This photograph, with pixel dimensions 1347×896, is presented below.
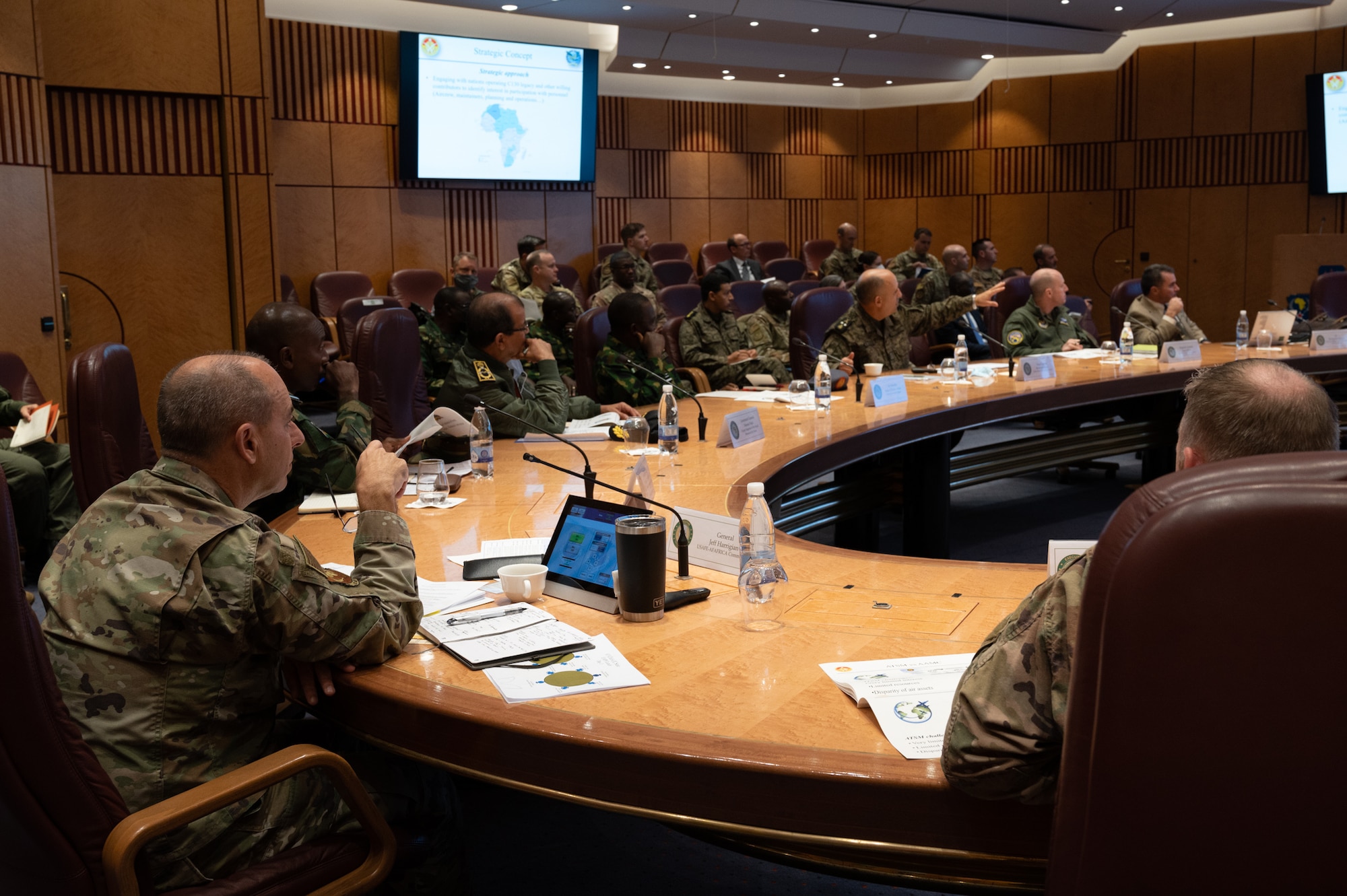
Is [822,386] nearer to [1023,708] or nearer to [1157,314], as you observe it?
[1023,708]

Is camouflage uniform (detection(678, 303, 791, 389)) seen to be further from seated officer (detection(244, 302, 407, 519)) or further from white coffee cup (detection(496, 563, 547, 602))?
white coffee cup (detection(496, 563, 547, 602))

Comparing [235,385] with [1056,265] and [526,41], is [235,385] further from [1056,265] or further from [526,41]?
[1056,265]

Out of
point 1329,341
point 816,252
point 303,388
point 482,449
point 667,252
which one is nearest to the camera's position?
point 303,388

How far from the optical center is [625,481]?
119 inches

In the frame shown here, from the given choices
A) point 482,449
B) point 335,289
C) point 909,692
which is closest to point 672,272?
point 335,289

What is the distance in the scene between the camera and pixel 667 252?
40.0 ft

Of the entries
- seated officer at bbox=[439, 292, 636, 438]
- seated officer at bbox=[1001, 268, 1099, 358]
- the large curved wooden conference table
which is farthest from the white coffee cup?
seated officer at bbox=[1001, 268, 1099, 358]

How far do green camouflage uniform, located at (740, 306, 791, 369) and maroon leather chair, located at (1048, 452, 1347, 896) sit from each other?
18.3ft

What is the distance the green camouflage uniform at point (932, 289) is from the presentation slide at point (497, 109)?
379 cm

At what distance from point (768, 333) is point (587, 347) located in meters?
1.83

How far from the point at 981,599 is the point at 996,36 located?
35.4 ft

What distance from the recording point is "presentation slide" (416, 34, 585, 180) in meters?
10.0

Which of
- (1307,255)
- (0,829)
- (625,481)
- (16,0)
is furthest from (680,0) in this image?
(0,829)

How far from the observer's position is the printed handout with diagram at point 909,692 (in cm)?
139
